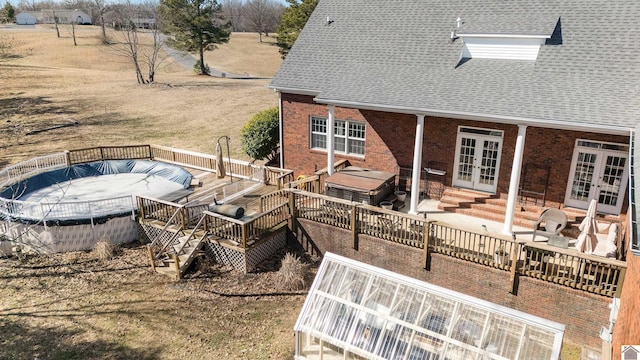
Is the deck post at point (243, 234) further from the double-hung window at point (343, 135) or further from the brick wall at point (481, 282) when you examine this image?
the double-hung window at point (343, 135)

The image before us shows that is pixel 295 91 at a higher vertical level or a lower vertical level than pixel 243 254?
higher

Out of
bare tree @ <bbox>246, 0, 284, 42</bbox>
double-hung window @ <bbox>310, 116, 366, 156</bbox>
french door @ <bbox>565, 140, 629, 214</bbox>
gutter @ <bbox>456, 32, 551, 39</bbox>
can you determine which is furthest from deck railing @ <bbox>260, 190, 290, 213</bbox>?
bare tree @ <bbox>246, 0, 284, 42</bbox>

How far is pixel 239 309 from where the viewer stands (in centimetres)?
1150

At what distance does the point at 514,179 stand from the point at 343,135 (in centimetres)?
707

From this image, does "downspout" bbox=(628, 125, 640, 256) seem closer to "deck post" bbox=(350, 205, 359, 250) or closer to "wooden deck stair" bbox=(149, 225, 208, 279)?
"deck post" bbox=(350, 205, 359, 250)

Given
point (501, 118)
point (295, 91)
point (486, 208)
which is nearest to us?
point (501, 118)

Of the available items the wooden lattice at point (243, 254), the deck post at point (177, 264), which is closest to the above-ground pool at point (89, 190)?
the deck post at point (177, 264)

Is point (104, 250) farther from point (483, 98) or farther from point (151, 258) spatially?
point (483, 98)

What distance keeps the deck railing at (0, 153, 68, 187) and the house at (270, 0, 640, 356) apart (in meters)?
11.1

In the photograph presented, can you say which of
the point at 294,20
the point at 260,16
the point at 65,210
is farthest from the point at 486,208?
the point at 260,16

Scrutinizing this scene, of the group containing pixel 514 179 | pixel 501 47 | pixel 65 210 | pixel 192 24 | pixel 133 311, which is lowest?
pixel 133 311

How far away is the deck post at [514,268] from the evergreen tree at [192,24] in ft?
172

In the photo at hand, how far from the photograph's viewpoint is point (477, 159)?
14.6 meters

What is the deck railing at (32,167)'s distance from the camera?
18219 mm
